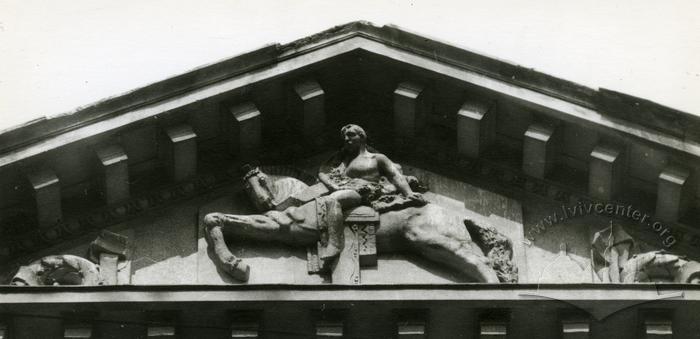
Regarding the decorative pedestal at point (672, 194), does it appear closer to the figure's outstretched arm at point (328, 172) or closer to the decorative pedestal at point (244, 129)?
the figure's outstretched arm at point (328, 172)

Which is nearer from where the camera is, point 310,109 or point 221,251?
point 221,251

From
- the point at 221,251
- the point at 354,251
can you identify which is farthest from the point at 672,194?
the point at 221,251

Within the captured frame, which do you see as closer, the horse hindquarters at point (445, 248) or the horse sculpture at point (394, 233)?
the horse hindquarters at point (445, 248)

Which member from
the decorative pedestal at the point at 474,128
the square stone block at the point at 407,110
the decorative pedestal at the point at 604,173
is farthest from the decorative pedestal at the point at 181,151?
the decorative pedestal at the point at 604,173

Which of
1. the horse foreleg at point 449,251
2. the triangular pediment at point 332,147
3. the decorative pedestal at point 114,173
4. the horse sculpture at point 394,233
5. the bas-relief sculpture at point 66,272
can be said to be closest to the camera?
the bas-relief sculpture at point 66,272

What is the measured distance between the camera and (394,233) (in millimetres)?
18250

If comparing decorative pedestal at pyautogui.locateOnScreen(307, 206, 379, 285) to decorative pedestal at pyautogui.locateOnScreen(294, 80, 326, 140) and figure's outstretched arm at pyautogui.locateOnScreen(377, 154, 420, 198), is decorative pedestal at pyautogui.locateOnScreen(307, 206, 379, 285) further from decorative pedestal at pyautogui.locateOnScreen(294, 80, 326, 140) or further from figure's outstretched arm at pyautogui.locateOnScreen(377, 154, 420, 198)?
decorative pedestal at pyautogui.locateOnScreen(294, 80, 326, 140)

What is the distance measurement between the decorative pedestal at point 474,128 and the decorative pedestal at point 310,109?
4.95ft

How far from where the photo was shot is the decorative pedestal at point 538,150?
18.6 meters

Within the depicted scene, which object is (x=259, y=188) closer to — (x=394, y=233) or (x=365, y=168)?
(x=365, y=168)

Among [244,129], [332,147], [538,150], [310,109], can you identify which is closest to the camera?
[538,150]

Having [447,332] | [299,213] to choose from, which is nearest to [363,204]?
[299,213]

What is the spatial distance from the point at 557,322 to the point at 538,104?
2.45 m

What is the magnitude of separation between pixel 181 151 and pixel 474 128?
3.13m
